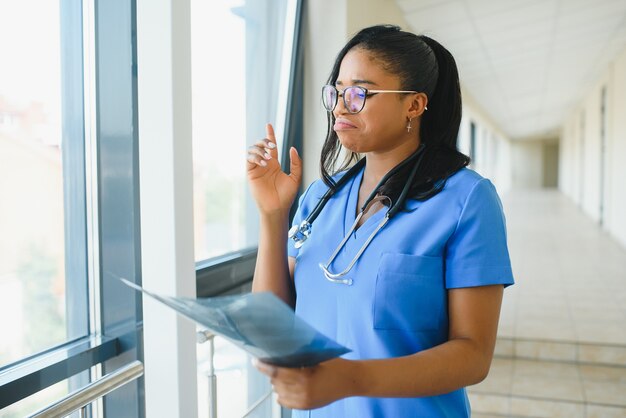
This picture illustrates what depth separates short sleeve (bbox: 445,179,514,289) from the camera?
3.35 feet

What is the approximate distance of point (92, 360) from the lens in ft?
5.84

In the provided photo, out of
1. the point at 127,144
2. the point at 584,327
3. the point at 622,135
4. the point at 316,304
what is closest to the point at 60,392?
the point at 127,144

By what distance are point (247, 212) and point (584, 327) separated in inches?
109

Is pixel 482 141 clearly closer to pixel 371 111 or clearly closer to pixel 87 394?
pixel 371 111

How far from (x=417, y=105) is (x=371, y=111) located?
12 centimetres

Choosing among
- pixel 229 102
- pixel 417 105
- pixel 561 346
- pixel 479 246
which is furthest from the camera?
pixel 561 346

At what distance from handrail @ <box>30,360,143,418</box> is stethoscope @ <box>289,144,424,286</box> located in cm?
50

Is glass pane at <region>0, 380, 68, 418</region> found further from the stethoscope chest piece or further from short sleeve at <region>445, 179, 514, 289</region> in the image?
short sleeve at <region>445, 179, 514, 289</region>

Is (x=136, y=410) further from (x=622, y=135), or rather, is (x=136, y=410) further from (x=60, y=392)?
(x=622, y=135)

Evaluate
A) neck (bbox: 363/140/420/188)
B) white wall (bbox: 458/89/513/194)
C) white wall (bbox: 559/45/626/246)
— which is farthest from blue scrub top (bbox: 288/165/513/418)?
white wall (bbox: 559/45/626/246)

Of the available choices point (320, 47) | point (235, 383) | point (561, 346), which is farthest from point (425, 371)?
point (561, 346)

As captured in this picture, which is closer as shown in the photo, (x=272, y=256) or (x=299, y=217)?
(x=272, y=256)

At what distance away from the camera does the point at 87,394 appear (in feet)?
4.07

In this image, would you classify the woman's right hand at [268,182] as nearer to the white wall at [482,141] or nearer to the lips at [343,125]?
the lips at [343,125]
